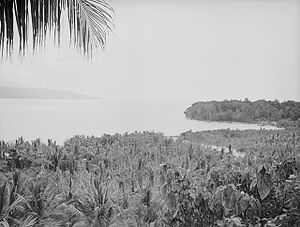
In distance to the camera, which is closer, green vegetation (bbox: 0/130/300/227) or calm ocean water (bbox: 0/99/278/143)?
green vegetation (bbox: 0/130/300/227)

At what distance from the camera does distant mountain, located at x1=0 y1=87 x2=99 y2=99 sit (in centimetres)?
290

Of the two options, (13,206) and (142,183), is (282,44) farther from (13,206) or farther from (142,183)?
(13,206)

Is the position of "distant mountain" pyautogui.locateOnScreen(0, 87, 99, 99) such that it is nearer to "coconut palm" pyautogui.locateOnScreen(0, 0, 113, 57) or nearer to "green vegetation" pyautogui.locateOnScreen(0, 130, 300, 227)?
"green vegetation" pyautogui.locateOnScreen(0, 130, 300, 227)

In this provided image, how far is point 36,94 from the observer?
3.11 m

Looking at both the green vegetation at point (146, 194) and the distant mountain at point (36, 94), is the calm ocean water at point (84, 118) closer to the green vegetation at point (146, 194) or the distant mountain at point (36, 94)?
the distant mountain at point (36, 94)

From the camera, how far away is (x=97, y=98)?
123 inches

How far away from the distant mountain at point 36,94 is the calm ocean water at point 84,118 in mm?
45

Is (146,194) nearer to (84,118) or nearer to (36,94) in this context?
(84,118)

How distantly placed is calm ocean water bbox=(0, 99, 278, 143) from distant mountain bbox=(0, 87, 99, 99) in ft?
0.15

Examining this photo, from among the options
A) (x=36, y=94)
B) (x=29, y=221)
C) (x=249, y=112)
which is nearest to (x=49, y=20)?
(x=29, y=221)

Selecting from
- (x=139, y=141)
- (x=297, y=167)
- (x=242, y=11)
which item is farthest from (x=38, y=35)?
(x=242, y=11)

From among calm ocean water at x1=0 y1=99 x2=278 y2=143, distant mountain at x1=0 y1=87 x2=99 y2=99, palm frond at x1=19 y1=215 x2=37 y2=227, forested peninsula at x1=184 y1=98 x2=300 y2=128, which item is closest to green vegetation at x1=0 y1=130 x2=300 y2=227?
palm frond at x1=19 y1=215 x2=37 y2=227

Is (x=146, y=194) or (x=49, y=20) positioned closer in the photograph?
(x=49, y=20)

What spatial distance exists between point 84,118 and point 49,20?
1.66m
